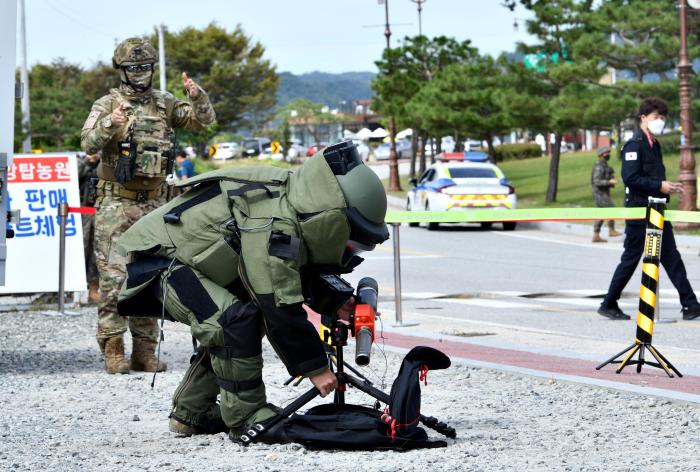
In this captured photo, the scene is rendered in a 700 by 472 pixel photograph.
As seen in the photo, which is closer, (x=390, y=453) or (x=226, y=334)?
(x=390, y=453)

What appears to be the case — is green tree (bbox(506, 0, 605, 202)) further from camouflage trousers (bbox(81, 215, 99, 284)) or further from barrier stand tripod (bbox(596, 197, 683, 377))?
barrier stand tripod (bbox(596, 197, 683, 377))

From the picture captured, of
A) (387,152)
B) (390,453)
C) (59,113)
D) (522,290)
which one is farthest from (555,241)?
(387,152)

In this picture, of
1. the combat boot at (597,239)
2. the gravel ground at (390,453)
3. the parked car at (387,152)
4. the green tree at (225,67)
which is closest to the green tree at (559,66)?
the combat boot at (597,239)

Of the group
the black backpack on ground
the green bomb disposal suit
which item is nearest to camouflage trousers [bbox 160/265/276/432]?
the green bomb disposal suit

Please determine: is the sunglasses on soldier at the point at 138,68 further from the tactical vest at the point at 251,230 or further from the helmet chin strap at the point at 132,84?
the tactical vest at the point at 251,230

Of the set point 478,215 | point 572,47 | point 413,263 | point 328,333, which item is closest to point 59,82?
point 572,47

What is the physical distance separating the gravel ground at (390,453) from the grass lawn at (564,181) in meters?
21.7

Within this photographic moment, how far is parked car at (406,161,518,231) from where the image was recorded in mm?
27547

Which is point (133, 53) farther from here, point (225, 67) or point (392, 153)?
point (225, 67)

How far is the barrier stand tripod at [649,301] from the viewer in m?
7.96

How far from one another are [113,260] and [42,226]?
4733 mm

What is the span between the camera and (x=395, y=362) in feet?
29.6

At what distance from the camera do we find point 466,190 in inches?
1088

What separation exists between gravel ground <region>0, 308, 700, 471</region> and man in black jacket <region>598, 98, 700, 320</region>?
3.11 meters
